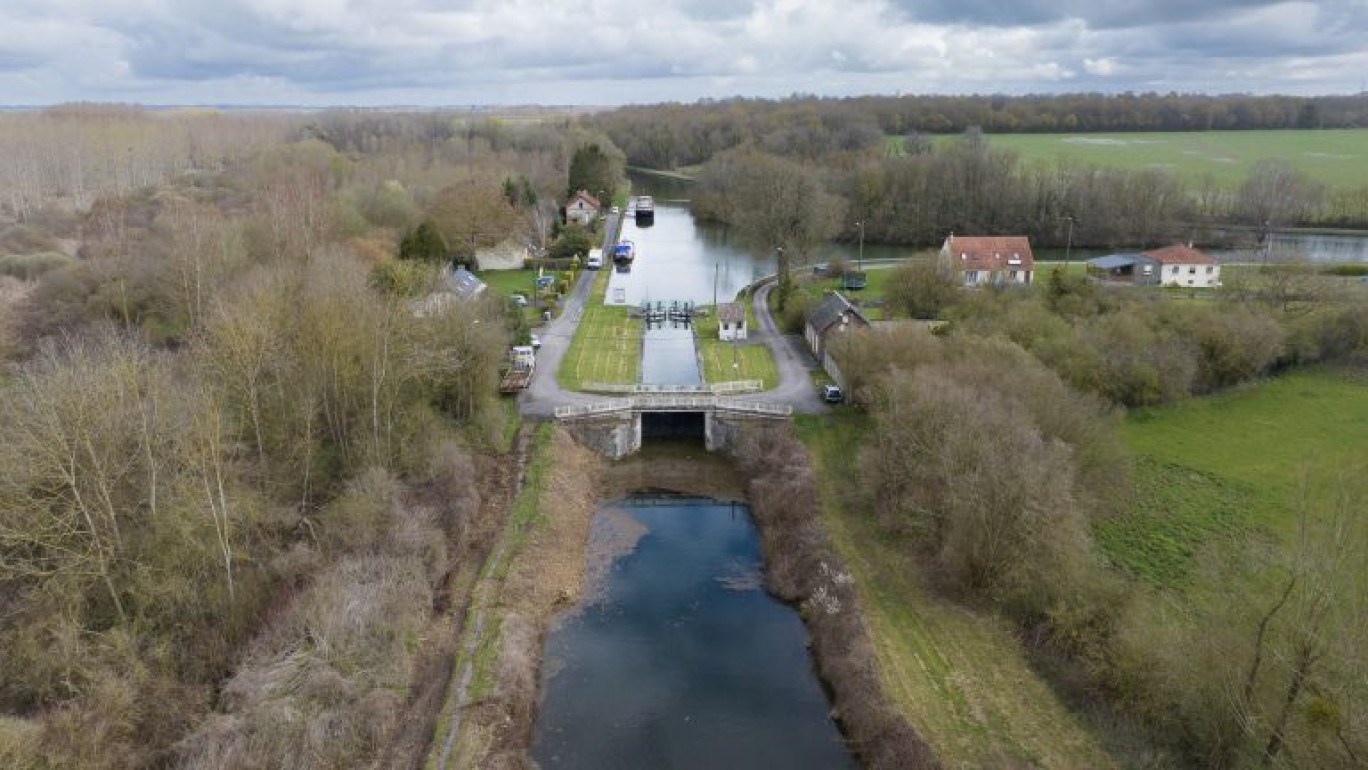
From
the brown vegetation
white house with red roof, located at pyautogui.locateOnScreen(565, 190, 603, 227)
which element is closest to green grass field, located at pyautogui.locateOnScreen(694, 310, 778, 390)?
the brown vegetation

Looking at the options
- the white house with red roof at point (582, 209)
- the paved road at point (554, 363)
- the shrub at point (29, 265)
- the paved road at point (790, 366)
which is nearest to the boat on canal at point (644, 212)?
the white house with red roof at point (582, 209)

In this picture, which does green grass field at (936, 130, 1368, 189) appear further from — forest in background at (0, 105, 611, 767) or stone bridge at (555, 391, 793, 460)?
forest in background at (0, 105, 611, 767)

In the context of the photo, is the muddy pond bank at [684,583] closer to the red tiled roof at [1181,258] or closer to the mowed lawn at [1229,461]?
the mowed lawn at [1229,461]

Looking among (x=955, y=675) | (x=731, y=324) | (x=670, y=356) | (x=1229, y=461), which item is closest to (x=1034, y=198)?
(x=731, y=324)

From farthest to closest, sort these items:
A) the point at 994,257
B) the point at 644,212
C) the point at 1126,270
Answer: the point at 644,212 < the point at 1126,270 < the point at 994,257

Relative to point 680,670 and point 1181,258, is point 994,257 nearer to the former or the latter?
point 1181,258

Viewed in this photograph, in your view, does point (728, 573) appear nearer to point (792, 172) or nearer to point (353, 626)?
point (353, 626)
